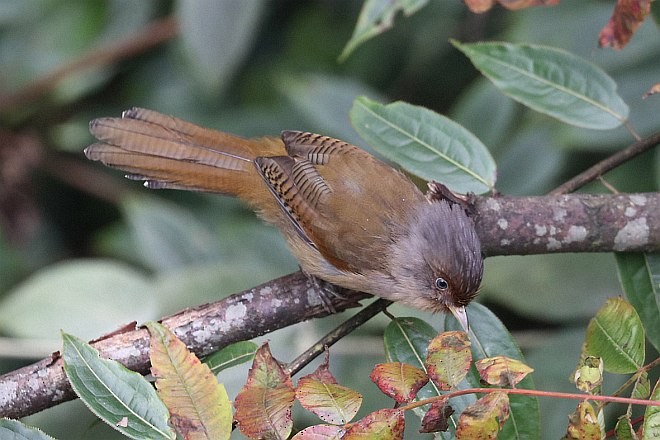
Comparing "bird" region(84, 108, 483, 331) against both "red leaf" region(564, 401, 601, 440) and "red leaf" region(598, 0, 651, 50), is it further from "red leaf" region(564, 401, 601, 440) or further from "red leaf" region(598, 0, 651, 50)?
"red leaf" region(564, 401, 601, 440)

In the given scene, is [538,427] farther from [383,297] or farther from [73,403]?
[73,403]

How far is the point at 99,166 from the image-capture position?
4.61m

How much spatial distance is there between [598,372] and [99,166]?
3607mm

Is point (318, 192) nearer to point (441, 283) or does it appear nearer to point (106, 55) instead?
point (441, 283)

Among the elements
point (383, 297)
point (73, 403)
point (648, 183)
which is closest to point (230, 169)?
point (383, 297)

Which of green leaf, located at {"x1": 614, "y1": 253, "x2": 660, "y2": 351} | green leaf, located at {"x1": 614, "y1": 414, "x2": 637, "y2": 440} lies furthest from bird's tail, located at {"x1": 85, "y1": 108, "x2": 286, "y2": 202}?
green leaf, located at {"x1": 614, "y1": 414, "x2": 637, "y2": 440}

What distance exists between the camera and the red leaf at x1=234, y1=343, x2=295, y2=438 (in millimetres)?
1606

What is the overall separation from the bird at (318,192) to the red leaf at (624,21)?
66 cm

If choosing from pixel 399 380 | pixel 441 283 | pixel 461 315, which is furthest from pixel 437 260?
pixel 399 380

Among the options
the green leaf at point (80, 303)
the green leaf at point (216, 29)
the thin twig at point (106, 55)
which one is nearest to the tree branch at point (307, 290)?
the green leaf at point (80, 303)

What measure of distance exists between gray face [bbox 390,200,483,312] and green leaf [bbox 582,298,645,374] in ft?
1.66

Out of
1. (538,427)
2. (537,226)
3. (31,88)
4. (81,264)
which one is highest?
(31,88)

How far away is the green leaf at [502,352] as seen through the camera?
1862 millimetres

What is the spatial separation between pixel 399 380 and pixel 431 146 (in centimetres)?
85
